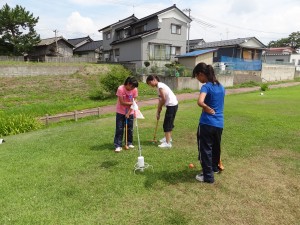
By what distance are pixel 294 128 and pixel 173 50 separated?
25.5m

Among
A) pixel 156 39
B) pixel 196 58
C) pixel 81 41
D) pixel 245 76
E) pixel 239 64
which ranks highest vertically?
pixel 81 41

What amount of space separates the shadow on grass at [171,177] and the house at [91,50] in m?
41.1

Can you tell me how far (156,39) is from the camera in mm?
30000

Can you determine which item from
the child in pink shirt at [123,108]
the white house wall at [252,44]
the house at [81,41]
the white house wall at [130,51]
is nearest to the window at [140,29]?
the white house wall at [130,51]

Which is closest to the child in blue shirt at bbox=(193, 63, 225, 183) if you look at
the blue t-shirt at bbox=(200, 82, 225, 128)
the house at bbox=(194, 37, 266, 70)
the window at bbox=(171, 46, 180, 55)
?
the blue t-shirt at bbox=(200, 82, 225, 128)

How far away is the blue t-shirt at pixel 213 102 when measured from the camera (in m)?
4.02

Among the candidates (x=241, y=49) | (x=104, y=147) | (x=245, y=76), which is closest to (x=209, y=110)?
(x=104, y=147)

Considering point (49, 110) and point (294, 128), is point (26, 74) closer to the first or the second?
point (49, 110)

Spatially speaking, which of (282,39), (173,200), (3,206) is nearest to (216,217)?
(173,200)

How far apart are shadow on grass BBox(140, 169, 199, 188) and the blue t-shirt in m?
1.11

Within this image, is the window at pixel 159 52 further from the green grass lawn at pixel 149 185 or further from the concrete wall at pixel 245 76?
the green grass lawn at pixel 149 185

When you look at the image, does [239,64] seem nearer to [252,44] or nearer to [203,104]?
[252,44]

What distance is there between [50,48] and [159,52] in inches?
812

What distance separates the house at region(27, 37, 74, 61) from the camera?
40.6 meters
